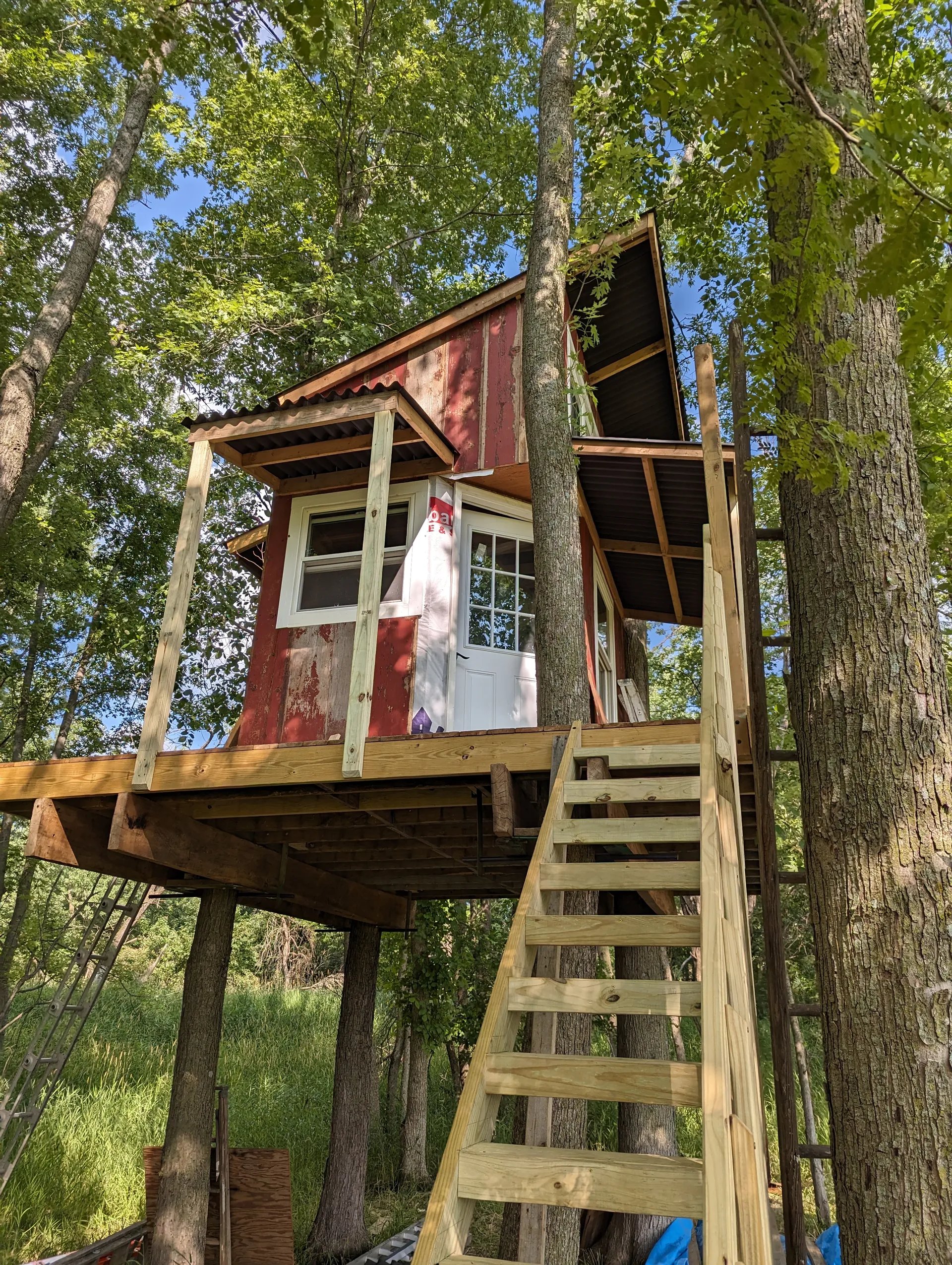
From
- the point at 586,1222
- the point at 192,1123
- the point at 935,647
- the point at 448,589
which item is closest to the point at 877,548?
the point at 935,647

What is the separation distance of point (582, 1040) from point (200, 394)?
12.8 metres

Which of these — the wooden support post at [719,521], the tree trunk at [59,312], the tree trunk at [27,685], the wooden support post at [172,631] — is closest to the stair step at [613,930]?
the wooden support post at [719,521]

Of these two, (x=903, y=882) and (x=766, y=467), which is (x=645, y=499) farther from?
(x=903, y=882)

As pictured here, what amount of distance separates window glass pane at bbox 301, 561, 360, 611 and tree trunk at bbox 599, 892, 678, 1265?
12.0 feet

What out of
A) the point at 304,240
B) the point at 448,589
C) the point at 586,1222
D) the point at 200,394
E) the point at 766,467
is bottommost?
the point at 586,1222

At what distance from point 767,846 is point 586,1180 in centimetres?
224

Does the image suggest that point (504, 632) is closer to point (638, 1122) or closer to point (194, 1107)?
point (194, 1107)

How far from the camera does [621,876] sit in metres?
3.32

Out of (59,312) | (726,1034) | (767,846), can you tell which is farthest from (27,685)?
(726,1034)

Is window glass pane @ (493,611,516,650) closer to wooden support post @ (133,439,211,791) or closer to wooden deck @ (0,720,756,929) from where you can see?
wooden deck @ (0,720,756,929)

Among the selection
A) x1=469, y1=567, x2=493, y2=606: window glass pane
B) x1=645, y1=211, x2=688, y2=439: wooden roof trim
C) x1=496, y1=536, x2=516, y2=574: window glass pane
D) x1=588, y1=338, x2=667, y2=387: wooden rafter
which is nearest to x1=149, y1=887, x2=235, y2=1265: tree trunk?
x1=469, y1=567, x2=493, y2=606: window glass pane

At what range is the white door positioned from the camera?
7.28 metres

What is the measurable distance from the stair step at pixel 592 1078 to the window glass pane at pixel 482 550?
5366 millimetres

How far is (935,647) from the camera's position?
127 inches
